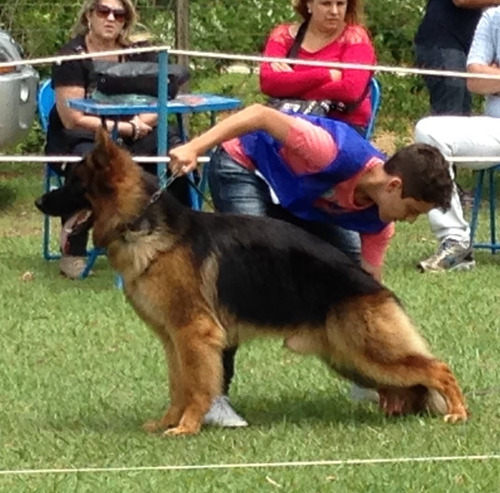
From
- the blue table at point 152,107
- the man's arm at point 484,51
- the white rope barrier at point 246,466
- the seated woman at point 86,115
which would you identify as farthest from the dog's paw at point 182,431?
the man's arm at point 484,51

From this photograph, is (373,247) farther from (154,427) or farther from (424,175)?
(154,427)

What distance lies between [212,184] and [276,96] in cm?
214

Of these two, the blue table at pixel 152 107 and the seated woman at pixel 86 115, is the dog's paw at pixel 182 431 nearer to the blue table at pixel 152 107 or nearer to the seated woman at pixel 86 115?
the blue table at pixel 152 107

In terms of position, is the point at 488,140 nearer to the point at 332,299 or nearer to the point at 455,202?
the point at 455,202

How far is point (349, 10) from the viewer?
8461 millimetres

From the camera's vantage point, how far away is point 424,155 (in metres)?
5.85

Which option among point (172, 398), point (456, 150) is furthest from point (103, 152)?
point (456, 150)

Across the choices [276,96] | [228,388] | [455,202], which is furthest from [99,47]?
[228,388]

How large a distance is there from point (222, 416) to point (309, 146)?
3.61 feet

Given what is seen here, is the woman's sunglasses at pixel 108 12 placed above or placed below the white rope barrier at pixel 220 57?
above

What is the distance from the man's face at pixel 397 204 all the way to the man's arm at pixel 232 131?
1.44 ft

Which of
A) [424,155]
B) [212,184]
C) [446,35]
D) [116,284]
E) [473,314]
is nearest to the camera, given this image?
[424,155]

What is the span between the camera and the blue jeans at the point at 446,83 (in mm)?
11203

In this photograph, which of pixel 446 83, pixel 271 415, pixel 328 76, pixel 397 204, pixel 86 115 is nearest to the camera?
pixel 397 204
